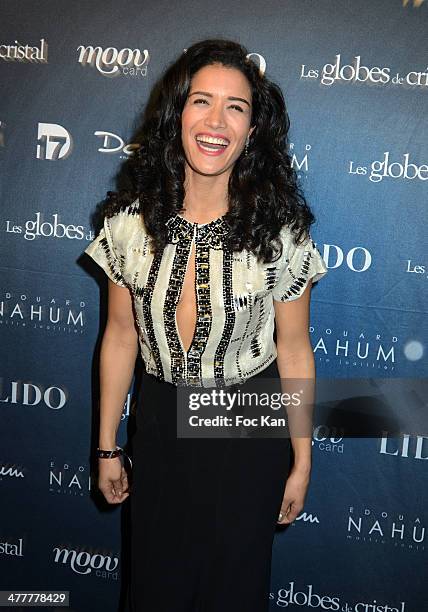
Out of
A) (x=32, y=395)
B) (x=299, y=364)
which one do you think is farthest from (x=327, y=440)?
(x=32, y=395)

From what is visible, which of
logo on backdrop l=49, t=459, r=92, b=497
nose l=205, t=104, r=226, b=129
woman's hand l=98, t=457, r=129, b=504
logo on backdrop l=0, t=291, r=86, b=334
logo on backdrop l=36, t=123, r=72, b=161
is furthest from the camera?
logo on backdrop l=49, t=459, r=92, b=497

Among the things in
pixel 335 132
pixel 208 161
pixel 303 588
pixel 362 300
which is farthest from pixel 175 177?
pixel 303 588

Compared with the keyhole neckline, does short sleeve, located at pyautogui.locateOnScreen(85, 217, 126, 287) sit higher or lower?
lower

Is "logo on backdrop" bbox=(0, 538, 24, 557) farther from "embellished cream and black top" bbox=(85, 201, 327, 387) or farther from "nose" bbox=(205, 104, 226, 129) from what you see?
"nose" bbox=(205, 104, 226, 129)

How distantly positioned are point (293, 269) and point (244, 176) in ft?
0.84

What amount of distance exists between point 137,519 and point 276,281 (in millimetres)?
729

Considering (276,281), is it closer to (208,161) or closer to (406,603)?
(208,161)

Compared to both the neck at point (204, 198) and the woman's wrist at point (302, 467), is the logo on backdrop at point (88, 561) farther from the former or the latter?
the neck at point (204, 198)

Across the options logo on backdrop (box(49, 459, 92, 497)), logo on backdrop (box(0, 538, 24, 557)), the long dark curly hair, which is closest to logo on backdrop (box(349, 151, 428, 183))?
the long dark curly hair

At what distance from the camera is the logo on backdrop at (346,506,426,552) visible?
2328mm

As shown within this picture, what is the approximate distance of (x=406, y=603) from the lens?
2.39 metres

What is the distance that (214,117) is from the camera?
171 centimetres

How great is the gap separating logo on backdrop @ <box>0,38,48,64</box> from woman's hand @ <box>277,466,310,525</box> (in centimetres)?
139

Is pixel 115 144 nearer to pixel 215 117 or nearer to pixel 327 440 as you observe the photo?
pixel 215 117
